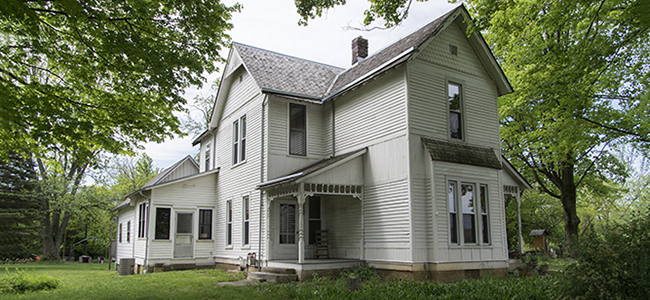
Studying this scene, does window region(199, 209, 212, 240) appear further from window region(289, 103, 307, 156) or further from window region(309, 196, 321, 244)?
window region(309, 196, 321, 244)

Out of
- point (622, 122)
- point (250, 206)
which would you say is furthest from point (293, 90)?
point (622, 122)

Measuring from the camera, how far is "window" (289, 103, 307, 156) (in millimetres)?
16219

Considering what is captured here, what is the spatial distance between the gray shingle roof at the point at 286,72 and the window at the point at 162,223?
746cm

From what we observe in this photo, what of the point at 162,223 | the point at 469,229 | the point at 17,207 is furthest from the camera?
the point at 17,207

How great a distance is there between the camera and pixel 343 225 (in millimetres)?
14570

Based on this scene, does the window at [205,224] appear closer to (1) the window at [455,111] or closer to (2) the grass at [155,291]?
(2) the grass at [155,291]

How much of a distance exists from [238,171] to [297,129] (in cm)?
349

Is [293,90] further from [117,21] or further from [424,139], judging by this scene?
[117,21]

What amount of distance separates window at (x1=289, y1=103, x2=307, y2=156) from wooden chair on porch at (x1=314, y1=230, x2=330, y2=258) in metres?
3.03

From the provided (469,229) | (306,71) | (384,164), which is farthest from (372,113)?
(306,71)

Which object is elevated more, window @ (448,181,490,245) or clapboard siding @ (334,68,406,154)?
clapboard siding @ (334,68,406,154)

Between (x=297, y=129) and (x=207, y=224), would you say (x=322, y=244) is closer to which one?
(x=297, y=129)

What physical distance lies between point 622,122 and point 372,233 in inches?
479

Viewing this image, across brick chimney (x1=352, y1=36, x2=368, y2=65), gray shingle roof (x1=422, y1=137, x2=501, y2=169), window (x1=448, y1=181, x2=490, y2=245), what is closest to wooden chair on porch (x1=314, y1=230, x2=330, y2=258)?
window (x1=448, y1=181, x2=490, y2=245)
